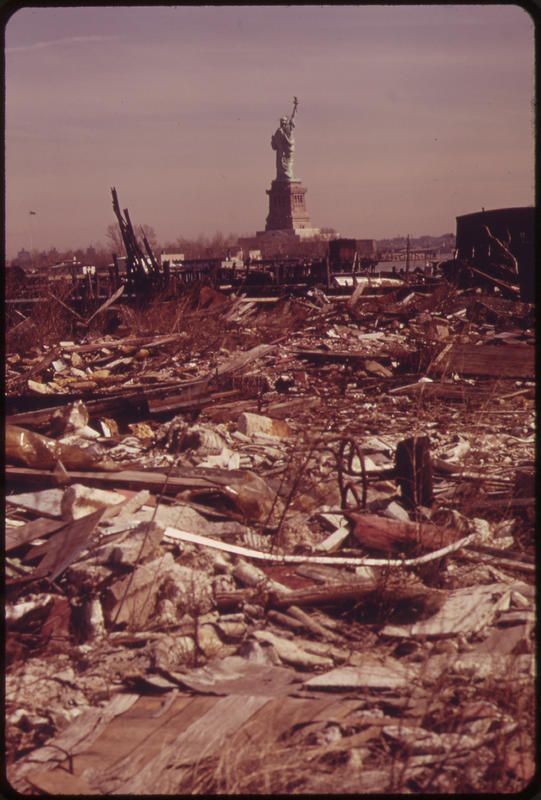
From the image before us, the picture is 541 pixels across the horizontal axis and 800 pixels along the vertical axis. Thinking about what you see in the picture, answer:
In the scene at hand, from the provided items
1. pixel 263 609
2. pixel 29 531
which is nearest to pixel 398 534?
pixel 263 609

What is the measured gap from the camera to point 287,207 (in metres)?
76.6

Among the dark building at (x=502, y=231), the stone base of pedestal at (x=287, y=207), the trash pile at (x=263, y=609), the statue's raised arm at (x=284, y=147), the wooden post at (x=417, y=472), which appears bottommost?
the trash pile at (x=263, y=609)

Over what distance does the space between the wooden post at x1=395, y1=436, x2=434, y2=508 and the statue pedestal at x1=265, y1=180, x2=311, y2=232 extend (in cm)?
7211

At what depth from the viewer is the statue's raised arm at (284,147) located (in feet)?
250

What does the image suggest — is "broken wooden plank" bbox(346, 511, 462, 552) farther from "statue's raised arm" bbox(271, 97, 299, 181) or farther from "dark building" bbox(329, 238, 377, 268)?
"statue's raised arm" bbox(271, 97, 299, 181)

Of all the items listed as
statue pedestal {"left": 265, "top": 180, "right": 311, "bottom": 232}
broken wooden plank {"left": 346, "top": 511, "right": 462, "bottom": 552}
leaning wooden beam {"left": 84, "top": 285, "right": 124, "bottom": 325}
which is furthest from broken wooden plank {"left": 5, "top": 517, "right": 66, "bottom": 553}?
statue pedestal {"left": 265, "top": 180, "right": 311, "bottom": 232}

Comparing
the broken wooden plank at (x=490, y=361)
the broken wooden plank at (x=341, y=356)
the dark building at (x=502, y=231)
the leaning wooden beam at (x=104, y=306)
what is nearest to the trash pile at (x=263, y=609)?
the broken wooden plank at (x=490, y=361)

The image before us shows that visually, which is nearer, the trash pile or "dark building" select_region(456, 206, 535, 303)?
the trash pile

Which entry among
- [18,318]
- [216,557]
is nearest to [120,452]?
[216,557]

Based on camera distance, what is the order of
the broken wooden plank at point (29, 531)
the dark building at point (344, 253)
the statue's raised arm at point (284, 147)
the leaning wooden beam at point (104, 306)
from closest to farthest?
1. the broken wooden plank at point (29, 531)
2. the leaning wooden beam at point (104, 306)
3. the dark building at point (344, 253)
4. the statue's raised arm at point (284, 147)

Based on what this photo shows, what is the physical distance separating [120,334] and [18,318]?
92.3 inches

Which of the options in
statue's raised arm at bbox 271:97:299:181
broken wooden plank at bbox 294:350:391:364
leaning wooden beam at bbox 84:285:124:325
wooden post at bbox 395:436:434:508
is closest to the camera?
wooden post at bbox 395:436:434:508

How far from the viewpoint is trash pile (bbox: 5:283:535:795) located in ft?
9.12

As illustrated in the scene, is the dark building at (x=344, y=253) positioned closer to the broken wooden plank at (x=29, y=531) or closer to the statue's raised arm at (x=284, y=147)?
the broken wooden plank at (x=29, y=531)
